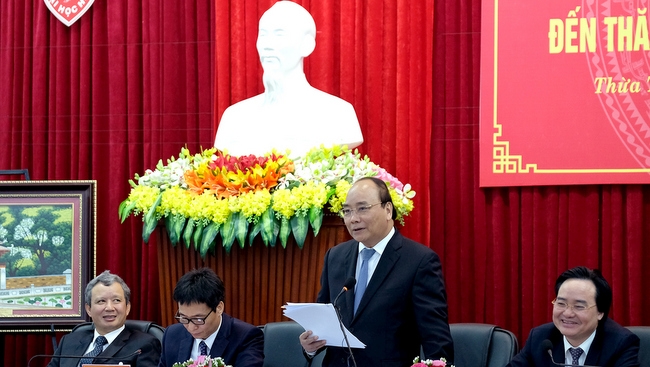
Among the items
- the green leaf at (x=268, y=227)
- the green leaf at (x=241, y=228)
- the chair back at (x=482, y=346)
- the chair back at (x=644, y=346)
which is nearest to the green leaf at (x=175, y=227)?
the green leaf at (x=241, y=228)

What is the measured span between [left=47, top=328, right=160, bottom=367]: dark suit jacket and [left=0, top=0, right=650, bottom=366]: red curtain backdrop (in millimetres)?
1520

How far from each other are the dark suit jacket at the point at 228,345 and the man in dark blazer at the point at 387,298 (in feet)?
1.29

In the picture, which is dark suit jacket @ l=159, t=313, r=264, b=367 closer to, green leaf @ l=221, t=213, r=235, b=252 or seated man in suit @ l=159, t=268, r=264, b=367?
seated man in suit @ l=159, t=268, r=264, b=367

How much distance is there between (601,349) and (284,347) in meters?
1.27

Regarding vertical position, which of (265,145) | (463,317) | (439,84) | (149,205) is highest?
(439,84)

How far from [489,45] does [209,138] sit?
5.78ft

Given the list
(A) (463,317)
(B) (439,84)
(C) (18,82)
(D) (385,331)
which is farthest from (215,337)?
(C) (18,82)

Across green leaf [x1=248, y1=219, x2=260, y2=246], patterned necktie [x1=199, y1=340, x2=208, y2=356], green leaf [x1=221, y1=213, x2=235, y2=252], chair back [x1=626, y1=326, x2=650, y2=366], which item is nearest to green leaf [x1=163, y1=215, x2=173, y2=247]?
green leaf [x1=221, y1=213, x2=235, y2=252]

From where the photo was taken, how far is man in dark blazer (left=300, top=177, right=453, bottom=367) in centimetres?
308

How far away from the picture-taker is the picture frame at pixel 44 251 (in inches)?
192

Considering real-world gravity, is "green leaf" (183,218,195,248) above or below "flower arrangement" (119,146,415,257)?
below

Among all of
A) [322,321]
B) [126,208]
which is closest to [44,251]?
[126,208]

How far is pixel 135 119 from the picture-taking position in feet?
18.8

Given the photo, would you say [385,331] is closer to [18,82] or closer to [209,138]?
[209,138]
